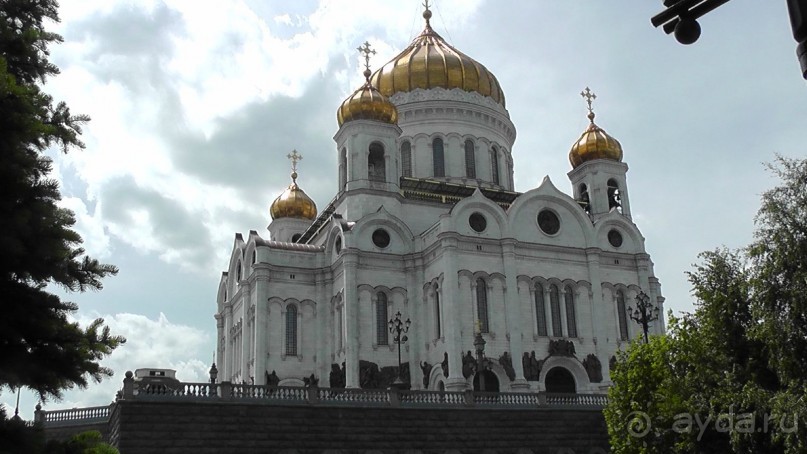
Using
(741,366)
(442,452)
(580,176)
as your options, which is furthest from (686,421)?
(580,176)

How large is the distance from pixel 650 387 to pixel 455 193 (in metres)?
22.6

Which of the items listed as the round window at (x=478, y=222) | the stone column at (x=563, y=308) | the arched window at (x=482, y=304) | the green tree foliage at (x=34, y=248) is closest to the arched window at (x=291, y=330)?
the arched window at (x=482, y=304)

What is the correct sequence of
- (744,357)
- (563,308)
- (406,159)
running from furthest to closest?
(406,159) < (563,308) < (744,357)

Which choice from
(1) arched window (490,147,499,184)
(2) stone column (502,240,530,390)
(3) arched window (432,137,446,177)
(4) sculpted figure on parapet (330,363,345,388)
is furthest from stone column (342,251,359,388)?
(1) arched window (490,147,499,184)

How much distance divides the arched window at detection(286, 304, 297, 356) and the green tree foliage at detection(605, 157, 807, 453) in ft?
68.9

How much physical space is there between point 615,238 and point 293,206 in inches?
861

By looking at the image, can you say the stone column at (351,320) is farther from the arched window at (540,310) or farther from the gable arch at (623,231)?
the gable arch at (623,231)

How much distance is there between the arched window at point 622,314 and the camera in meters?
43.3

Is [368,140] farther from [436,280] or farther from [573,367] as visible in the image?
[573,367]

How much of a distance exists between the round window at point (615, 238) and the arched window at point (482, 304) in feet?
29.4

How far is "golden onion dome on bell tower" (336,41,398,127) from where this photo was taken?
45344 mm

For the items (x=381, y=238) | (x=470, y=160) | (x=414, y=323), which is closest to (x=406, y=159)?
(x=470, y=160)

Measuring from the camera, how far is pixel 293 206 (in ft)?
183

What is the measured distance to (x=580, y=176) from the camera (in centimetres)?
5041
